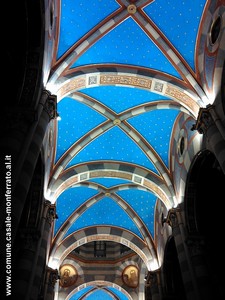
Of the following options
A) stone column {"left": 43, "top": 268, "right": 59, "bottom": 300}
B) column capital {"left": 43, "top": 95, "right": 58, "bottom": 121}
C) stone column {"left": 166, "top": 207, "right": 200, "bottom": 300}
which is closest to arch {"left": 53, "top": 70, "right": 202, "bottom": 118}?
column capital {"left": 43, "top": 95, "right": 58, "bottom": 121}

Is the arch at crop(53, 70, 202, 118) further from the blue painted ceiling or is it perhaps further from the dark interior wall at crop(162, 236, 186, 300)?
the dark interior wall at crop(162, 236, 186, 300)

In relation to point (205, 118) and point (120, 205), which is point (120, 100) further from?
point (120, 205)

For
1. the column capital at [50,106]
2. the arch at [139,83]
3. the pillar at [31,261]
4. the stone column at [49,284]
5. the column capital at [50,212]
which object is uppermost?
the arch at [139,83]

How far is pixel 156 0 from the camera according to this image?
10.5 m

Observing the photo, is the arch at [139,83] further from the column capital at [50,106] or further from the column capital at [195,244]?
the column capital at [195,244]

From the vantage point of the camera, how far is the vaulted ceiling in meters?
10.7

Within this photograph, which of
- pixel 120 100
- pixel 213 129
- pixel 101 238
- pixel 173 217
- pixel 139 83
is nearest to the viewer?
pixel 213 129

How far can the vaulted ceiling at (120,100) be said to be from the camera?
1066 cm

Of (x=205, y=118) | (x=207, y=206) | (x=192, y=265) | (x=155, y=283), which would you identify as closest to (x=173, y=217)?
(x=207, y=206)

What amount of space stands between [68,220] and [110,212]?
2591 mm

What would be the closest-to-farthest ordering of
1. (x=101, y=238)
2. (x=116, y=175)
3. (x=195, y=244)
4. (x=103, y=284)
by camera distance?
(x=195, y=244) → (x=116, y=175) → (x=101, y=238) → (x=103, y=284)

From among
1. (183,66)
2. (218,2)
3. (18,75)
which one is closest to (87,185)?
(183,66)

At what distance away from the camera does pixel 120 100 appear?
1329 cm

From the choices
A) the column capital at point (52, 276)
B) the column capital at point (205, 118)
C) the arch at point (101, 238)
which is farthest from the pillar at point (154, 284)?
the column capital at point (205, 118)
